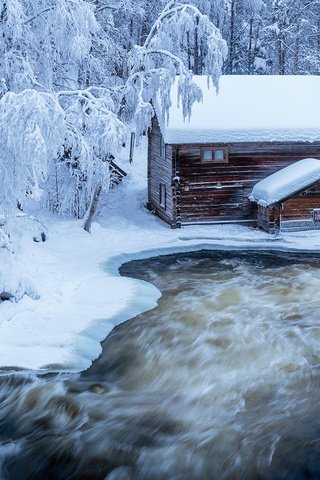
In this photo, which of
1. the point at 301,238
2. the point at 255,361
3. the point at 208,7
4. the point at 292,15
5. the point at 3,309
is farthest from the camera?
the point at 292,15

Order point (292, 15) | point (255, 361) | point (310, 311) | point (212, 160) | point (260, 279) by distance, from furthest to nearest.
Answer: point (292, 15), point (212, 160), point (260, 279), point (310, 311), point (255, 361)

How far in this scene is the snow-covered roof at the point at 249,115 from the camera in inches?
918

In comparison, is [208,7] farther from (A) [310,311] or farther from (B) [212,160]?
(A) [310,311]

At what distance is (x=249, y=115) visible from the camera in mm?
24469

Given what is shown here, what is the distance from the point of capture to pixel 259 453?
8180mm

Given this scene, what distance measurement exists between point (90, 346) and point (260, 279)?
6718 mm

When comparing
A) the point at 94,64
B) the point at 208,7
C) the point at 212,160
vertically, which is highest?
the point at 208,7

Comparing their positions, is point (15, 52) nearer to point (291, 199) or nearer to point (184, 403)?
point (291, 199)

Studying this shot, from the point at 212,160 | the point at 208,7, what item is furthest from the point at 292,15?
the point at 212,160

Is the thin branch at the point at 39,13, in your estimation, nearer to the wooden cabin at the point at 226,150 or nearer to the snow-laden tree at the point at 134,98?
the snow-laden tree at the point at 134,98

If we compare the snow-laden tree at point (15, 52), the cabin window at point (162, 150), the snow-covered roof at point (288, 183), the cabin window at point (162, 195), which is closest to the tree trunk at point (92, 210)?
the cabin window at point (162, 195)

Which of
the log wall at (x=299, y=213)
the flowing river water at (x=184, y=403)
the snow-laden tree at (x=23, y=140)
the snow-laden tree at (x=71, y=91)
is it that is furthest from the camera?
the log wall at (x=299, y=213)

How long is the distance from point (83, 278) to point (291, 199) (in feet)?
34.3

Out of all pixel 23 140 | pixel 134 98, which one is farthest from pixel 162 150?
pixel 23 140
